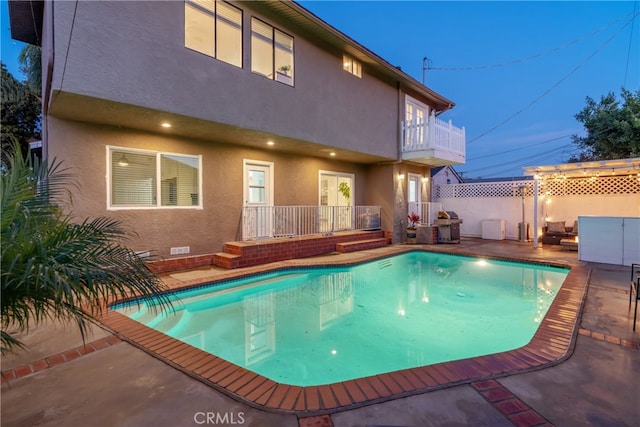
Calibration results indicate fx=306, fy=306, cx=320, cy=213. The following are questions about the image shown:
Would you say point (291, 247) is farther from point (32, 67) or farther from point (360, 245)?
point (32, 67)

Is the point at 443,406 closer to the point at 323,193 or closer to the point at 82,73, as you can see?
the point at 82,73

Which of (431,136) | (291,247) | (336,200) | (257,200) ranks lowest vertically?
(291,247)

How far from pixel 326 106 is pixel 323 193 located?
12.9 ft

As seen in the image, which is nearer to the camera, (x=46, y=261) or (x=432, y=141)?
(x=46, y=261)

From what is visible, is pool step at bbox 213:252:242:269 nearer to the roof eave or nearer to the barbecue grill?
the roof eave

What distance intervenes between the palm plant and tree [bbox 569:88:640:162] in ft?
67.8

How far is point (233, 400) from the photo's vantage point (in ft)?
8.57

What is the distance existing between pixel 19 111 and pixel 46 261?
16.7 meters

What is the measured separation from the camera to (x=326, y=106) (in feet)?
32.1

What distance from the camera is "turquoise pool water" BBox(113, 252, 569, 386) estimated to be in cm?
415

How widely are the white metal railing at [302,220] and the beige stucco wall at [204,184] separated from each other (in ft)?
1.48

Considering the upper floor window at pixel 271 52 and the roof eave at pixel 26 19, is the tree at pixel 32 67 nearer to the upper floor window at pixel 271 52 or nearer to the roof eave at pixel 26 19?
the roof eave at pixel 26 19

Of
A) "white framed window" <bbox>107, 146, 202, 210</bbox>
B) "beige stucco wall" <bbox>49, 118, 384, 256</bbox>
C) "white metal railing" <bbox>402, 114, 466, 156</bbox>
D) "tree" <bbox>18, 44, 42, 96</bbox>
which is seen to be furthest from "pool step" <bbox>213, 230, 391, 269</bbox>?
"tree" <bbox>18, 44, 42, 96</bbox>

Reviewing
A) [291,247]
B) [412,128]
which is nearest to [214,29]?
[291,247]
